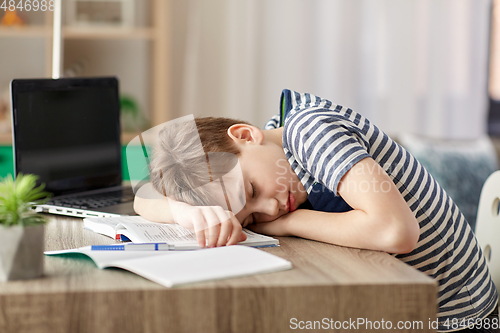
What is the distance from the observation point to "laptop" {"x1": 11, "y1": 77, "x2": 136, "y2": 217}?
1.06 metres

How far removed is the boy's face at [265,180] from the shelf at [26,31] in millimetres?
1762

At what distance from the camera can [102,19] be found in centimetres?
237

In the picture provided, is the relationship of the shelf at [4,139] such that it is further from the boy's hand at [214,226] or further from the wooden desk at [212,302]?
the wooden desk at [212,302]

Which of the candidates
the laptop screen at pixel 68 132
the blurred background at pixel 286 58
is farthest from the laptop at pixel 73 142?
the blurred background at pixel 286 58

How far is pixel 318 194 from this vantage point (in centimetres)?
82

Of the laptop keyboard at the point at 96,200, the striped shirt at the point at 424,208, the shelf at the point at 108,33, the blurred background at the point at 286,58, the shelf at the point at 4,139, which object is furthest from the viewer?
the blurred background at the point at 286,58

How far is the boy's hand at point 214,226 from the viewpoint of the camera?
70 centimetres

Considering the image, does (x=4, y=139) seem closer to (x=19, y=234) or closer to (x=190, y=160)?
(x=190, y=160)

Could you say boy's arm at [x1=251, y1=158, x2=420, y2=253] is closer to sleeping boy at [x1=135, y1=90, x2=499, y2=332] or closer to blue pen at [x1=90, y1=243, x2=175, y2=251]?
sleeping boy at [x1=135, y1=90, x2=499, y2=332]

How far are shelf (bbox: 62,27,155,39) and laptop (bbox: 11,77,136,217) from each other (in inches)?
43.8

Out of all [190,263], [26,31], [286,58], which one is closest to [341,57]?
[286,58]

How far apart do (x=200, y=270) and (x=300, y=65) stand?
2161 mm

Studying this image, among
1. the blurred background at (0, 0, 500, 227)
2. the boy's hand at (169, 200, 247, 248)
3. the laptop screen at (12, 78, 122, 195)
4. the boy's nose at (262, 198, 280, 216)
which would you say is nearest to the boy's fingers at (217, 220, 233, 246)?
the boy's hand at (169, 200, 247, 248)

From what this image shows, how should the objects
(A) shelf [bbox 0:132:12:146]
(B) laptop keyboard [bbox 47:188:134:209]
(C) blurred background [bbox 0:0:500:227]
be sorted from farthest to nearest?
(C) blurred background [bbox 0:0:500:227] < (A) shelf [bbox 0:132:12:146] < (B) laptop keyboard [bbox 47:188:134:209]
